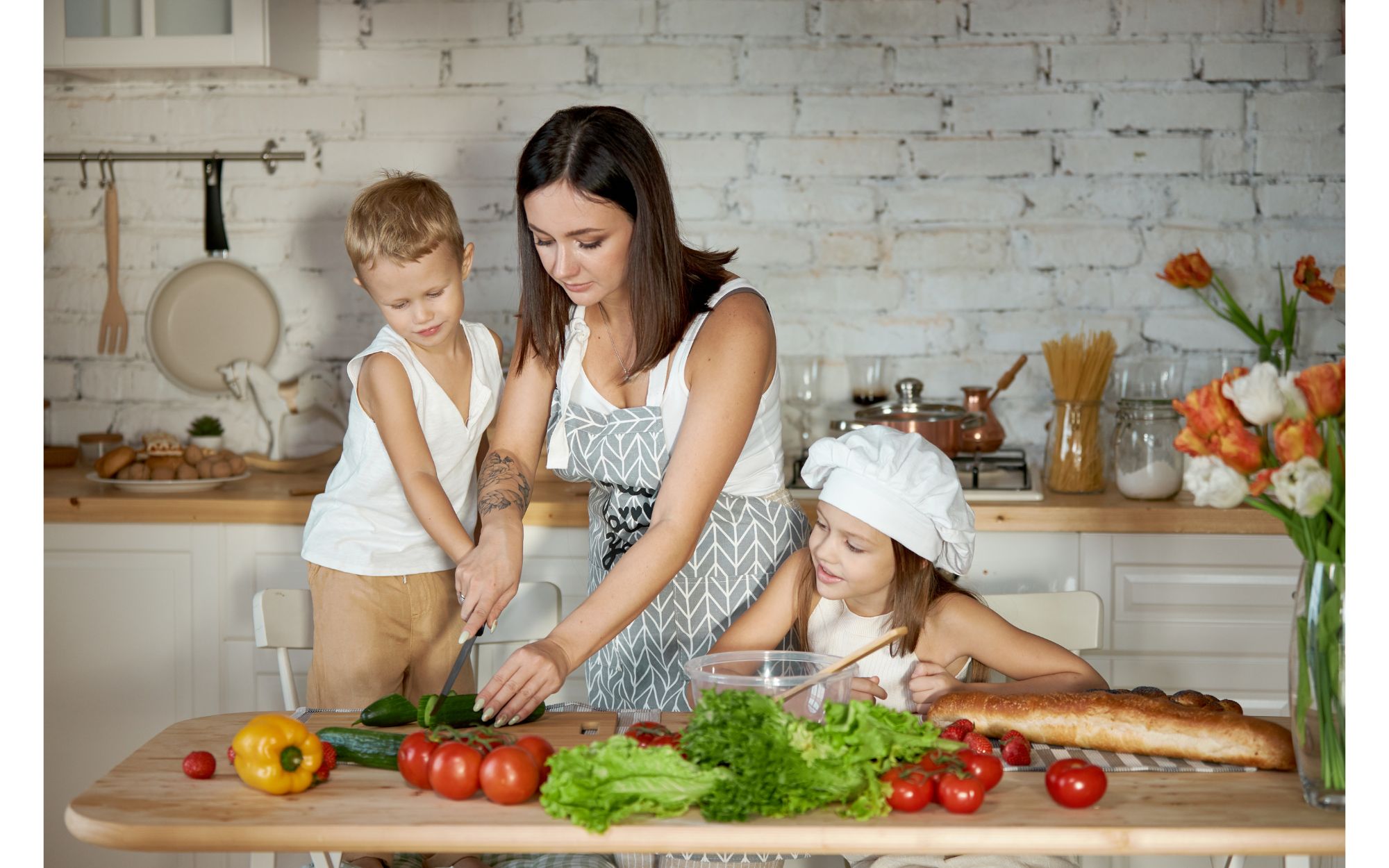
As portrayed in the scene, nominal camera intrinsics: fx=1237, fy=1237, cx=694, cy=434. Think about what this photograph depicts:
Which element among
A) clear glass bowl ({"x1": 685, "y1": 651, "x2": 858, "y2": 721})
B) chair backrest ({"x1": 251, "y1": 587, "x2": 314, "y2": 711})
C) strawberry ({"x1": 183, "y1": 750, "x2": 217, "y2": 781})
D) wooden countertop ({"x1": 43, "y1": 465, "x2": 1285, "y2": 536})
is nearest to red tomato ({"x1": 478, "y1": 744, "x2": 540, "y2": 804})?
clear glass bowl ({"x1": 685, "y1": 651, "x2": 858, "y2": 721})

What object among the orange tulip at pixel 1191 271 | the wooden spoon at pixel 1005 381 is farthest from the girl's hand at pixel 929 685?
the orange tulip at pixel 1191 271

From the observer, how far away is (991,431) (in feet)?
10.0

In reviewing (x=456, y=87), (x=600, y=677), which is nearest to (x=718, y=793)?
(x=600, y=677)

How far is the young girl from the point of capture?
1801 millimetres

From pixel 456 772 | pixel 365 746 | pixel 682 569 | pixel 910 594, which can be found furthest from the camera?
pixel 682 569

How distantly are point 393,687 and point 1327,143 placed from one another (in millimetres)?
2609

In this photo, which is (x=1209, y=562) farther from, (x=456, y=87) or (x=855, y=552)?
(x=456, y=87)

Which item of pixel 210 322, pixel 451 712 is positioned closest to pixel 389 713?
pixel 451 712

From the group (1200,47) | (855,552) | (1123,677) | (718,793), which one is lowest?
(1123,677)

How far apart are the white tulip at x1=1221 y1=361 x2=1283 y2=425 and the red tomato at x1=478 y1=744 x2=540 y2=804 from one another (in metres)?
0.82

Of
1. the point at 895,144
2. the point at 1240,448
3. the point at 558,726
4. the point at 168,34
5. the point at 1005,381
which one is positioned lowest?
the point at 558,726

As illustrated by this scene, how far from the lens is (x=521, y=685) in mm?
1539

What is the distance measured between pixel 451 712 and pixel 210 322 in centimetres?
217

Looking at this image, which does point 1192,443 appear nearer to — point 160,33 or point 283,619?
point 283,619
